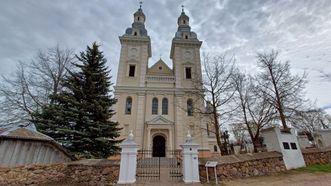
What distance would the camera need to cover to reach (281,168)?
8.02m

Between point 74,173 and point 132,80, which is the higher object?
point 132,80

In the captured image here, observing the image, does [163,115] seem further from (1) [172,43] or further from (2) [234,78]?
(1) [172,43]

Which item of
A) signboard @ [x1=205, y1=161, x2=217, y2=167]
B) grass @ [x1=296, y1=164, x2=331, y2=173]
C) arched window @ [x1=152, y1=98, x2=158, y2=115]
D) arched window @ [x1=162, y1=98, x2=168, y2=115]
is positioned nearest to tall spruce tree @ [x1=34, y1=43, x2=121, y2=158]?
signboard @ [x1=205, y1=161, x2=217, y2=167]

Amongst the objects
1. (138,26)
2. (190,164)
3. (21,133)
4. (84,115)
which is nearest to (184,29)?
(138,26)

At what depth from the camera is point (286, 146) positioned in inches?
→ 343

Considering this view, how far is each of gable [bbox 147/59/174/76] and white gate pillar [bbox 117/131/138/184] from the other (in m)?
16.2

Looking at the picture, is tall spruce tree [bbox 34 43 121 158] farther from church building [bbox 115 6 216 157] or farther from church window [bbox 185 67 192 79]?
Answer: church window [bbox 185 67 192 79]

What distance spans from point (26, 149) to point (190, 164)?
663 cm

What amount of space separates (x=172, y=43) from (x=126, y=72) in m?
7.55

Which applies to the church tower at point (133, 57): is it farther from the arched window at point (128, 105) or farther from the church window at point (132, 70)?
the arched window at point (128, 105)

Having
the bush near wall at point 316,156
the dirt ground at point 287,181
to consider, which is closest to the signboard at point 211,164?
the dirt ground at point 287,181

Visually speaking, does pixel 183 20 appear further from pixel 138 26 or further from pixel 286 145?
pixel 286 145

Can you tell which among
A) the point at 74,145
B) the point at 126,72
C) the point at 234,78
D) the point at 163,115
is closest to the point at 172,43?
the point at 126,72

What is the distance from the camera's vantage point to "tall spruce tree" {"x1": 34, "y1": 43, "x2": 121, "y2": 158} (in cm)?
863
